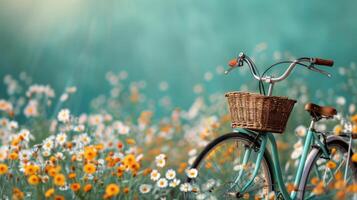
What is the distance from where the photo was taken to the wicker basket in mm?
3100

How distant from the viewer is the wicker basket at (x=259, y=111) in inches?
122

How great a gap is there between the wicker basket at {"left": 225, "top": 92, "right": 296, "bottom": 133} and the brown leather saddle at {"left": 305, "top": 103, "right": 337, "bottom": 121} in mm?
172

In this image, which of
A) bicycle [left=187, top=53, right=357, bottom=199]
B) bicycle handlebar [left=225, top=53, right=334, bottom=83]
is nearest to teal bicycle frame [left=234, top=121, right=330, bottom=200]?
bicycle [left=187, top=53, right=357, bottom=199]

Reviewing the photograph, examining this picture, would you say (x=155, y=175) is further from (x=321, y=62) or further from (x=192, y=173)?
(x=321, y=62)

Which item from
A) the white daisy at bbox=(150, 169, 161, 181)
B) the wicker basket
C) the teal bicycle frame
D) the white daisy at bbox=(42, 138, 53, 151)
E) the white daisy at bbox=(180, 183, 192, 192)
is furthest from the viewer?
the white daisy at bbox=(42, 138, 53, 151)

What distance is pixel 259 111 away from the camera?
3105mm

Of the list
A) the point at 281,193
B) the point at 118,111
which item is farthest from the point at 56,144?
the point at 118,111

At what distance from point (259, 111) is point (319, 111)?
0.47 metres

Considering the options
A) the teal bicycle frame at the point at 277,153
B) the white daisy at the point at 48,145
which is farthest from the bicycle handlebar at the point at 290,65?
the white daisy at the point at 48,145

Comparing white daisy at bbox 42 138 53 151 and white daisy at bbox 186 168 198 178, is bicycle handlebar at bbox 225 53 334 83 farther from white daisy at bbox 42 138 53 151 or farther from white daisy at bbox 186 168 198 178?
white daisy at bbox 42 138 53 151

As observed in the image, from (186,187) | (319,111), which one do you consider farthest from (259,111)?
Answer: (186,187)

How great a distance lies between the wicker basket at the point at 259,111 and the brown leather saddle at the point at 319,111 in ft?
0.56

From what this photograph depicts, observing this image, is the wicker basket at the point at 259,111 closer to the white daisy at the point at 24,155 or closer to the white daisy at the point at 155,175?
the white daisy at the point at 155,175

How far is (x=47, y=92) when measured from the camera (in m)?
5.61
